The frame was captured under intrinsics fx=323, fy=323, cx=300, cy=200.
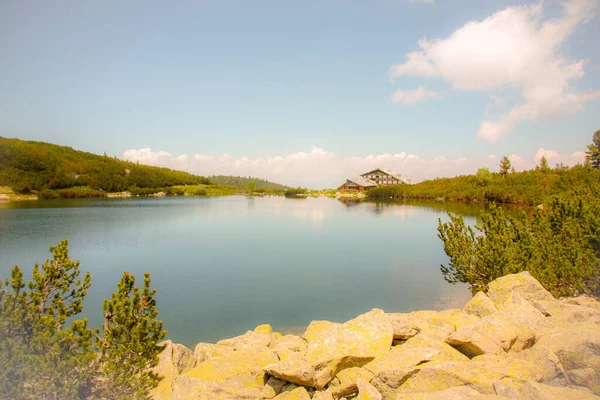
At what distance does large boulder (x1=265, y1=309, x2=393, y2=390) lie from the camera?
5.55 m

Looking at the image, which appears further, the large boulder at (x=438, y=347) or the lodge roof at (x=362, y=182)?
the lodge roof at (x=362, y=182)

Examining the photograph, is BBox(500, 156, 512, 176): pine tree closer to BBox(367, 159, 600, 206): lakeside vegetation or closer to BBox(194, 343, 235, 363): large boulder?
BBox(367, 159, 600, 206): lakeside vegetation

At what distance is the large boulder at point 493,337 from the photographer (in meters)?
5.95

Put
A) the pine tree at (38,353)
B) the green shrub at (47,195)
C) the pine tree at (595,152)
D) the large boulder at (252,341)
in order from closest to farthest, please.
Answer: the pine tree at (38,353) < the large boulder at (252,341) < the pine tree at (595,152) < the green shrub at (47,195)

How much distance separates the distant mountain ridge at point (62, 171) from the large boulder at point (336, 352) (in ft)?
387

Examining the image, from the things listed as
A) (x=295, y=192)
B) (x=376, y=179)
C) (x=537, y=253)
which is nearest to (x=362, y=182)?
(x=376, y=179)

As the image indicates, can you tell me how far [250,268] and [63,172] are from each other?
12877 cm

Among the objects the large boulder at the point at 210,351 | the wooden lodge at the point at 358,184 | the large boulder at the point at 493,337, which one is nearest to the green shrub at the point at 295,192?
the wooden lodge at the point at 358,184

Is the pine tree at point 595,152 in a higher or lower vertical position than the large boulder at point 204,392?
A: higher

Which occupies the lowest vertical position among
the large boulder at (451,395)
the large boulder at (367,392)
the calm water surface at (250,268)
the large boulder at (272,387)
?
the calm water surface at (250,268)

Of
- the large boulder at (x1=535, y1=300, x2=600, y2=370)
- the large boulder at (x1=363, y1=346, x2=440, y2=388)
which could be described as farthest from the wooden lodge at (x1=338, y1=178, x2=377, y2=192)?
the large boulder at (x1=363, y1=346, x2=440, y2=388)

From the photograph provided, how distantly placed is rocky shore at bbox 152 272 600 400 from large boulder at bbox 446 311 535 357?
18 mm

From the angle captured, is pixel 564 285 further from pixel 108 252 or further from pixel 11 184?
pixel 11 184

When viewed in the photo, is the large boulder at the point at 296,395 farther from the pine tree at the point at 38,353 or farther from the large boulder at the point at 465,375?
the pine tree at the point at 38,353
